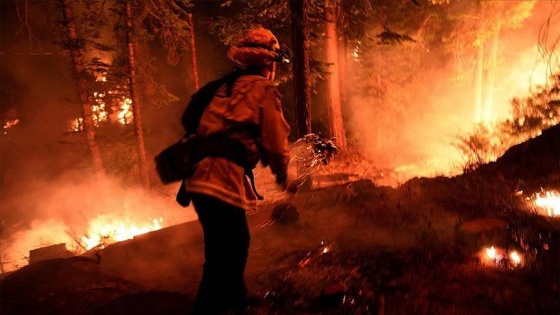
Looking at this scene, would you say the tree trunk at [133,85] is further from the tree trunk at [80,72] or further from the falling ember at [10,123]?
the falling ember at [10,123]

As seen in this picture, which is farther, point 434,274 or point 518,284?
point 434,274

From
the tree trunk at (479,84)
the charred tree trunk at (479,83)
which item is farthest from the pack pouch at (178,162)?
the charred tree trunk at (479,83)

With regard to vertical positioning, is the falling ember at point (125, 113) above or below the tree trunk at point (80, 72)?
below

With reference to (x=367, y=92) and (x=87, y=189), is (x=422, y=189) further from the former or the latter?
(x=87, y=189)

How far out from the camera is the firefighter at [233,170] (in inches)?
103

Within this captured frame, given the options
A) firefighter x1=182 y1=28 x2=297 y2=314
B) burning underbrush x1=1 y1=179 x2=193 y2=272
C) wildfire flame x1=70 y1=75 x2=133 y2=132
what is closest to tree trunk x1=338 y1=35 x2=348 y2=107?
burning underbrush x1=1 y1=179 x2=193 y2=272

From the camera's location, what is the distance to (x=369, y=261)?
12.0 ft

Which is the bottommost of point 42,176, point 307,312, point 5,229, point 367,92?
point 5,229

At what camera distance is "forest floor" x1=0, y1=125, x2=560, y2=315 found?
2.92m

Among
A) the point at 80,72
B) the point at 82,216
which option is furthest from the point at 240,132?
the point at 82,216

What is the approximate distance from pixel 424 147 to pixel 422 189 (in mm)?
14164

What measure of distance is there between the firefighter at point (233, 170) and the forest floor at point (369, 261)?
0.51 meters

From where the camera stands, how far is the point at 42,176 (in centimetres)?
1853

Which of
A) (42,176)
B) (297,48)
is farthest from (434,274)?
(42,176)
